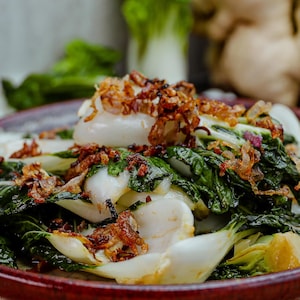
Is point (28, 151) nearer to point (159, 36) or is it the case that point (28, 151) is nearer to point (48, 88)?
point (48, 88)

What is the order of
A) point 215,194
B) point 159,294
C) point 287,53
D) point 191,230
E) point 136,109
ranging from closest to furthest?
point 159,294
point 191,230
point 215,194
point 136,109
point 287,53

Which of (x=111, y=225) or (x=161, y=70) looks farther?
(x=161, y=70)

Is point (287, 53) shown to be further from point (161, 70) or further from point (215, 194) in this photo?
point (215, 194)

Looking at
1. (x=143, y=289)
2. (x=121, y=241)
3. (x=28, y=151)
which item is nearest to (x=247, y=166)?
(x=121, y=241)

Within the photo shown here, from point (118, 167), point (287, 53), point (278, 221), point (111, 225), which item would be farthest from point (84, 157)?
point (287, 53)

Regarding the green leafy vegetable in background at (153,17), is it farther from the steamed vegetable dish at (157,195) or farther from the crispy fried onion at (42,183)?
the crispy fried onion at (42,183)

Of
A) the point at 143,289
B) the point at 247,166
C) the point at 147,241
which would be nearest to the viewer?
the point at 143,289
